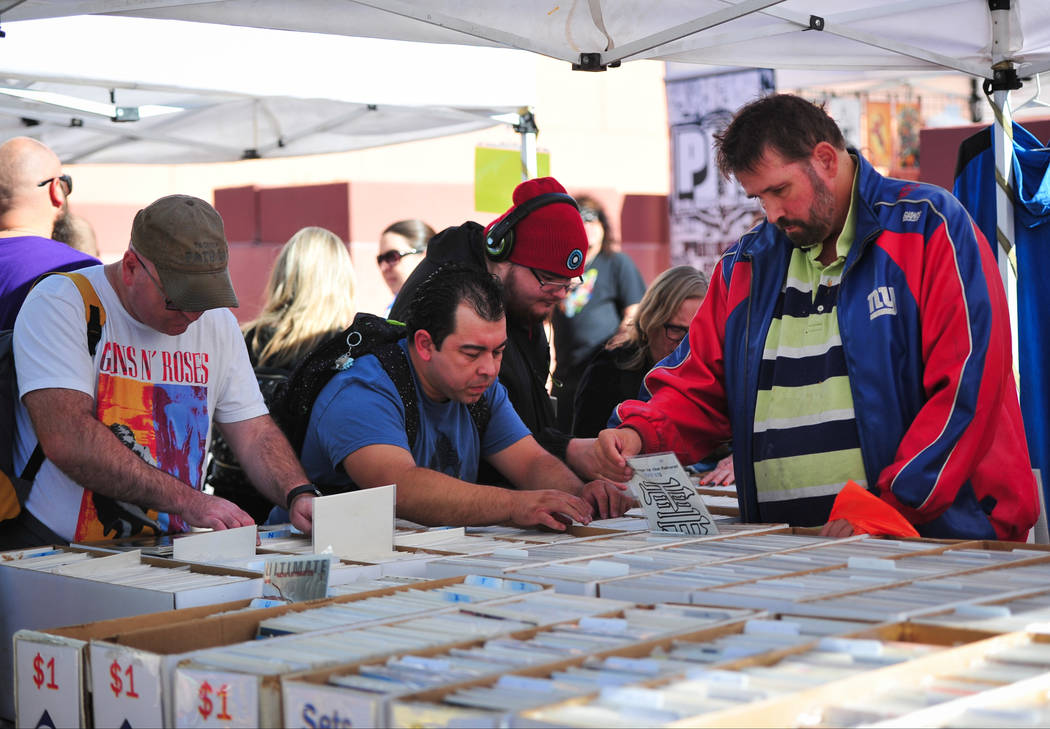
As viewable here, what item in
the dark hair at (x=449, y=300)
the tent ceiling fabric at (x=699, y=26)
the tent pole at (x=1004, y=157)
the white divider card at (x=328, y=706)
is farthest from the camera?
the tent pole at (x=1004, y=157)

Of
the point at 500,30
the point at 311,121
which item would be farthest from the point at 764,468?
the point at 311,121

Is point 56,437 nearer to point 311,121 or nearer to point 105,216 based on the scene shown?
point 311,121

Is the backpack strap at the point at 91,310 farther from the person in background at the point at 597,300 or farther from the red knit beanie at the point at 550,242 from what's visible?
the person in background at the point at 597,300

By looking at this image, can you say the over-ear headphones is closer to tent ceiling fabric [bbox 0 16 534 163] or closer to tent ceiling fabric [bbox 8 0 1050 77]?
tent ceiling fabric [bbox 8 0 1050 77]

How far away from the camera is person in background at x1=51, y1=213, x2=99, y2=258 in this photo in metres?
5.20

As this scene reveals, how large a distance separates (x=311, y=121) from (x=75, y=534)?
4391 millimetres

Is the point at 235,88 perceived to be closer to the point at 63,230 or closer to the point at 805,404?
the point at 63,230

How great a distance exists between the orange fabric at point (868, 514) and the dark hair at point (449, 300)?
3.21ft

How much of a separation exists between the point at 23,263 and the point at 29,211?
331 mm

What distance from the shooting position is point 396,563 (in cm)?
222

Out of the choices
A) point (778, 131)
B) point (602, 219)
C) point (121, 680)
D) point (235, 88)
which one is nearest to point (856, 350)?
point (778, 131)

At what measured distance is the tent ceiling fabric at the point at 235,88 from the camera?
4.93 metres

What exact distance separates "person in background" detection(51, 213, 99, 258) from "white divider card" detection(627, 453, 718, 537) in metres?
3.21

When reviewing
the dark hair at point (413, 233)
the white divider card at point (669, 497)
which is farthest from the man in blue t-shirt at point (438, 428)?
the dark hair at point (413, 233)
